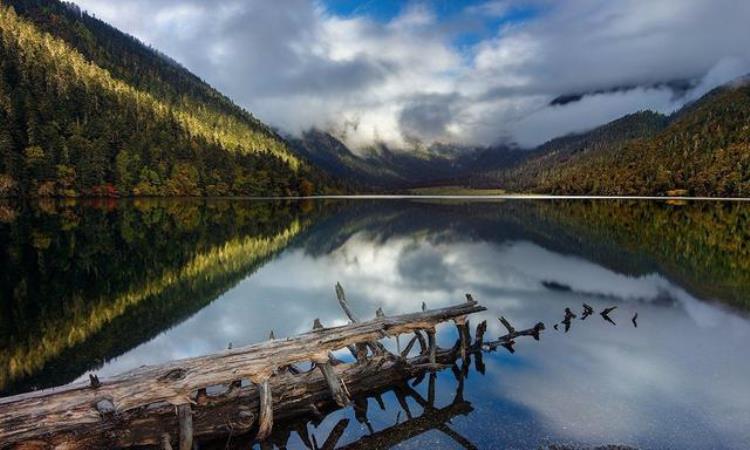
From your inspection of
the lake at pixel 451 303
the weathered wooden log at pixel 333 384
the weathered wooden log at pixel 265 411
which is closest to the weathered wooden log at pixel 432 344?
the lake at pixel 451 303

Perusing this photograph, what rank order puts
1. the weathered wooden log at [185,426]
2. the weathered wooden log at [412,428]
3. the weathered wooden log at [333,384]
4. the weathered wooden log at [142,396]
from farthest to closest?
the weathered wooden log at [333,384], the weathered wooden log at [412,428], the weathered wooden log at [185,426], the weathered wooden log at [142,396]

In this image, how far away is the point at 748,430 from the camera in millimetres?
16266

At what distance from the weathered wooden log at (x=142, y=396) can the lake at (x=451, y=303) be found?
9.10ft

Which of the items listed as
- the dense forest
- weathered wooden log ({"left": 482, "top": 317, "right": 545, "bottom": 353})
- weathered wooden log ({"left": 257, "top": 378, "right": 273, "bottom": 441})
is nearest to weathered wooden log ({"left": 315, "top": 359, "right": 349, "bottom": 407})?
weathered wooden log ({"left": 257, "top": 378, "right": 273, "bottom": 441})

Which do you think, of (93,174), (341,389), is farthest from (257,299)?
(93,174)

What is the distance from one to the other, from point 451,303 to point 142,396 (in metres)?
25.3

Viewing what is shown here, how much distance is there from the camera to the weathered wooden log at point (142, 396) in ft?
40.6

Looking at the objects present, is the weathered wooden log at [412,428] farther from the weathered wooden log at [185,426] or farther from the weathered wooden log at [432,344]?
the weathered wooden log at [185,426]

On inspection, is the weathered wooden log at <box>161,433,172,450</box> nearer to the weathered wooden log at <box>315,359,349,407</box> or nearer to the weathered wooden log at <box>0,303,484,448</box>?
the weathered wooden log at <box>0,303,484,448</box>

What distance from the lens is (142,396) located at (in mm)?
13484

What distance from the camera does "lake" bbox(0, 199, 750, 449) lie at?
17234 mm

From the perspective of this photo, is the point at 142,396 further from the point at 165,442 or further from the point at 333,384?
the point at 333,384

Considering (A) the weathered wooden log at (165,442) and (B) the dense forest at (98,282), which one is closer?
(A) the weathered wooden log at (165,442)

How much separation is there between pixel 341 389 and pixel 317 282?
25840 mm
